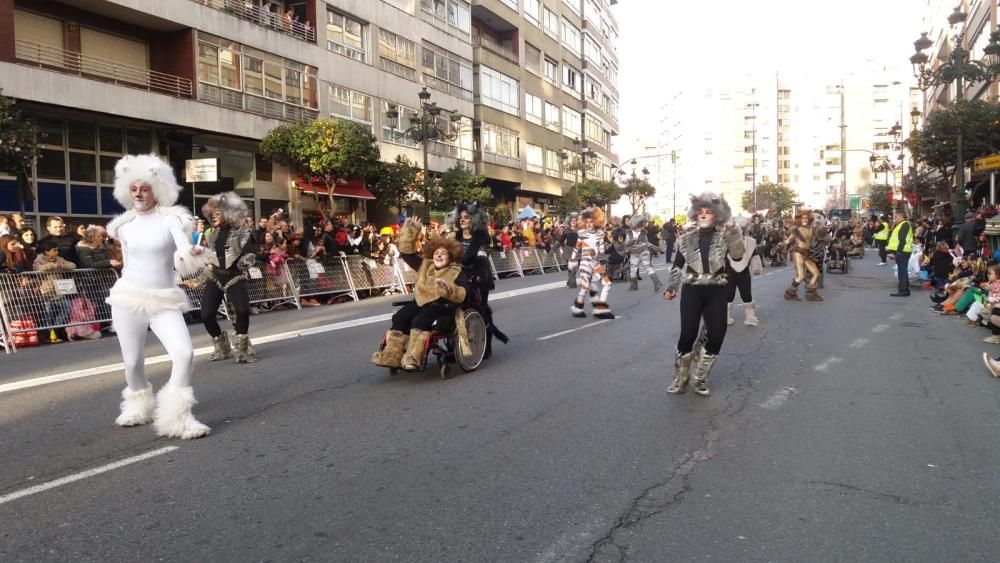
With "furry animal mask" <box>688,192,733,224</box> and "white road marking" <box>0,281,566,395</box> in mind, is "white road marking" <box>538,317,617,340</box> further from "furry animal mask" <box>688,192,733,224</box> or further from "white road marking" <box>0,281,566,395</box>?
"furry animal mask" <box>688,192,733,224</box>

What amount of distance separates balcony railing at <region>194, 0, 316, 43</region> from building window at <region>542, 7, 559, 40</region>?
89.5 feet

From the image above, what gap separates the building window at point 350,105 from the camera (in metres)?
30.9

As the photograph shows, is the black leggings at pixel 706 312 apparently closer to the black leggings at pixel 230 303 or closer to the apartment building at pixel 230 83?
the black leggings at pixel 230 303

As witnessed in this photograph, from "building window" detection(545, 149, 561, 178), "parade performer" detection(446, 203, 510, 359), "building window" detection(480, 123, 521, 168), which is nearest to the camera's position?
"parade performer" detection(446, 203, 510, 359)

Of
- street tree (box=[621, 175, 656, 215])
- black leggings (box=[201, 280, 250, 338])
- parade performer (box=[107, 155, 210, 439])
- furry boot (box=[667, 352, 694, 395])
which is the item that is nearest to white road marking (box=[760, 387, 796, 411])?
furry boot (box=[667, 352, 694, 395])

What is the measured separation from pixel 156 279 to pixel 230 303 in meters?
3.17

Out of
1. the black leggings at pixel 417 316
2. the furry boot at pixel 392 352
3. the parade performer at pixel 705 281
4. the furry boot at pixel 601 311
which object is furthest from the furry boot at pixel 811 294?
the furry boot at pixel 392 352

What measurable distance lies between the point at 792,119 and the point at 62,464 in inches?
5309

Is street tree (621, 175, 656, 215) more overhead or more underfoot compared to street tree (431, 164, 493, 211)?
more overhead

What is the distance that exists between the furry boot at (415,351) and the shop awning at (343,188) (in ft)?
72.7

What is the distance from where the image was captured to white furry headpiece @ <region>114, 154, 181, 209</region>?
5.61 metres

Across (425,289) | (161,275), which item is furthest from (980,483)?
(161,275)

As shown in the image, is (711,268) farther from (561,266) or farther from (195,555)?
(561,266)

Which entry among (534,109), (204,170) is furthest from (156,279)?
(534,109)
